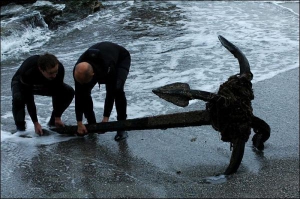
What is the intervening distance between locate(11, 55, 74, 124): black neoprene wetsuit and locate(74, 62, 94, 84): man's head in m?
0.49

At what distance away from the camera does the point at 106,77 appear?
14.7ft

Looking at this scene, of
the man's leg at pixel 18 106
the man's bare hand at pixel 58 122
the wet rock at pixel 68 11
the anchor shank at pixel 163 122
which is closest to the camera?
the anchor shank at pixel 163 122

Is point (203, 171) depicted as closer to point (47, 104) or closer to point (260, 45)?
point (47, 104)

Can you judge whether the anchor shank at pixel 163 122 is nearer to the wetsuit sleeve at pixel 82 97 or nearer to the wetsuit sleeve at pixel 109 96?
the wetsuit sleeve at pixel 82 97

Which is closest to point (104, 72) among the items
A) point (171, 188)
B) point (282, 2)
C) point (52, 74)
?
point (52, 74)

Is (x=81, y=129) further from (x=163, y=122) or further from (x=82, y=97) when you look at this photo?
(x=163, y=122)

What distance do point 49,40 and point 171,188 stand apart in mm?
7782

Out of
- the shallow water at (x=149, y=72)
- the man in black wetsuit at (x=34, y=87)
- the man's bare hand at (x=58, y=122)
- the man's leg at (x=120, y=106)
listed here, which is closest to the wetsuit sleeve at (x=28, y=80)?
the man in black wetsuit at (x=34, y=87)

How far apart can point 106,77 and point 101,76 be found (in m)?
0.15

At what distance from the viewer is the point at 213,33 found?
10172 millimetres

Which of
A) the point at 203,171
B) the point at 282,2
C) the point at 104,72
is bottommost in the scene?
the point at 282,2

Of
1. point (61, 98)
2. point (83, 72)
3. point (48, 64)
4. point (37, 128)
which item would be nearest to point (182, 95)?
point (83, 72)

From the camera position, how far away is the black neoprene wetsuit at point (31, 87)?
448 centimetres

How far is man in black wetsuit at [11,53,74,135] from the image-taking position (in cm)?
445
